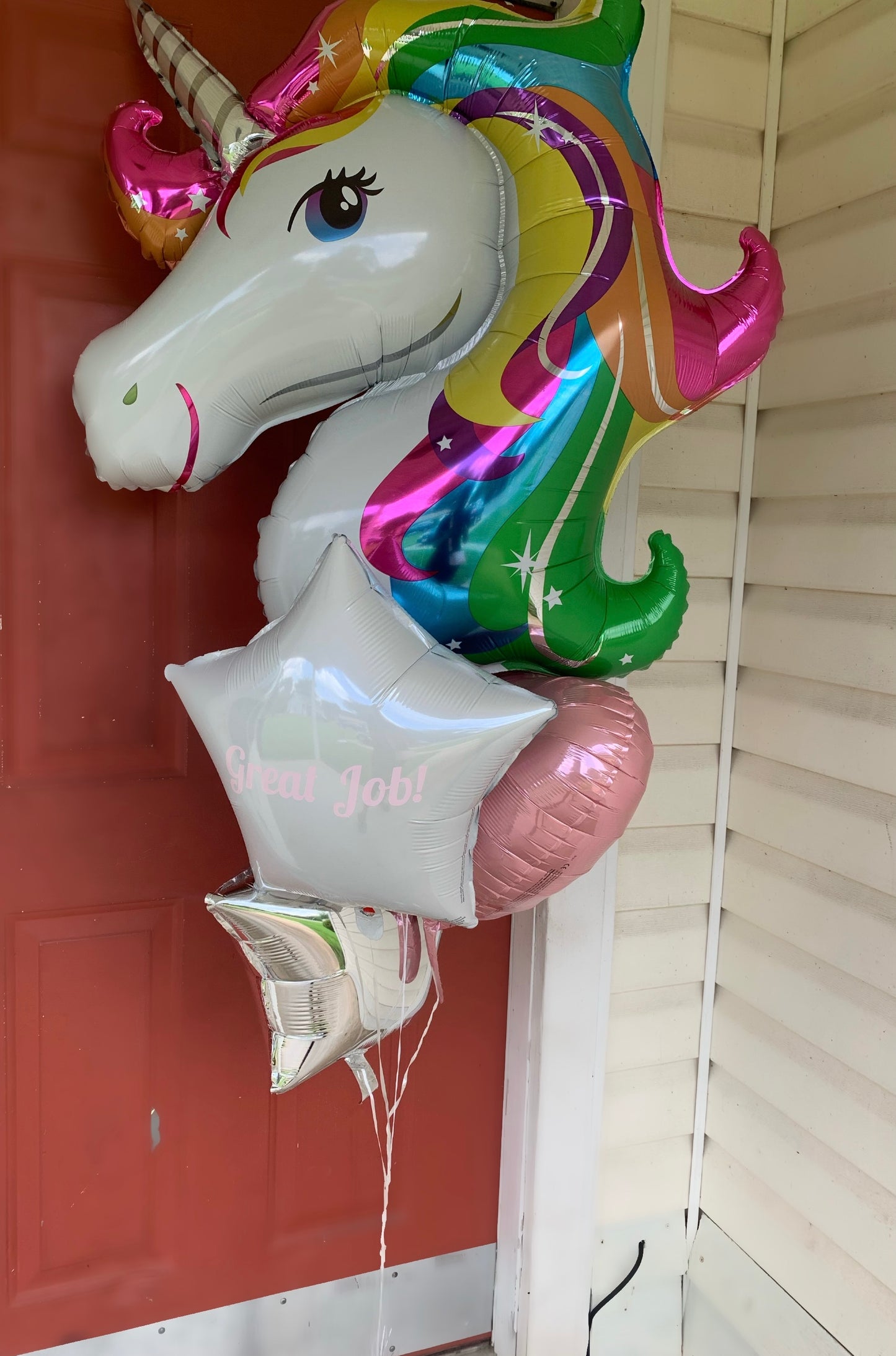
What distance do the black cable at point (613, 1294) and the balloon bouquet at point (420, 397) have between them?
3.43 ft

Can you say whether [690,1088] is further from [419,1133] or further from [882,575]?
[882,575]

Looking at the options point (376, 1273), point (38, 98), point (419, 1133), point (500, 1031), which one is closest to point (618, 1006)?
point (500, 1031)

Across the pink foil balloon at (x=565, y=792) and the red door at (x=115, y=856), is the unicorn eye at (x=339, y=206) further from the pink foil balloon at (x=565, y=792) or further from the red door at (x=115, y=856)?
the pink foil balloon at (x=565, y=792)

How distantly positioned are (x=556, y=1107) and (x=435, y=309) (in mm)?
1252

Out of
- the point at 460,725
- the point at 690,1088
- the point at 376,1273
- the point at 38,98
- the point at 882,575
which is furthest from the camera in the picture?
the point at 690,1088

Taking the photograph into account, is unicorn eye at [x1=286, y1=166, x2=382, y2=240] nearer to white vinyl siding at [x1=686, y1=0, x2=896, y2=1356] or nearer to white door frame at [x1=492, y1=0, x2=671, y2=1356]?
white door frame at [x1=492, y1=0, x2=671, y2=1356]

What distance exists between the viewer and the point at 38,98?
3.93ft

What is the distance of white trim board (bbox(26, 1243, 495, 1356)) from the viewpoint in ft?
4.88

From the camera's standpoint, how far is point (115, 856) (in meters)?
1.37

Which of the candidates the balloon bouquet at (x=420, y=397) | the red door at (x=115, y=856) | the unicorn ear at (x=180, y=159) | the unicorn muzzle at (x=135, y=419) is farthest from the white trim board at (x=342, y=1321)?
the unicorn ear at (x=180, y=159)

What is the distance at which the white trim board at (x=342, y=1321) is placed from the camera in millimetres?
1486

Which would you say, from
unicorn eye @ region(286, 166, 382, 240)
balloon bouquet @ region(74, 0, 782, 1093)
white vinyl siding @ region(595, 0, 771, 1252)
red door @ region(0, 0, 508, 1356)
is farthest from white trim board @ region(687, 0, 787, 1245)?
unicorn eye @ region(286, 166, 382, 240)

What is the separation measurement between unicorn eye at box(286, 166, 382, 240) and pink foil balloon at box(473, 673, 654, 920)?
529 mm

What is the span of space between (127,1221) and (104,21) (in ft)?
5.43
